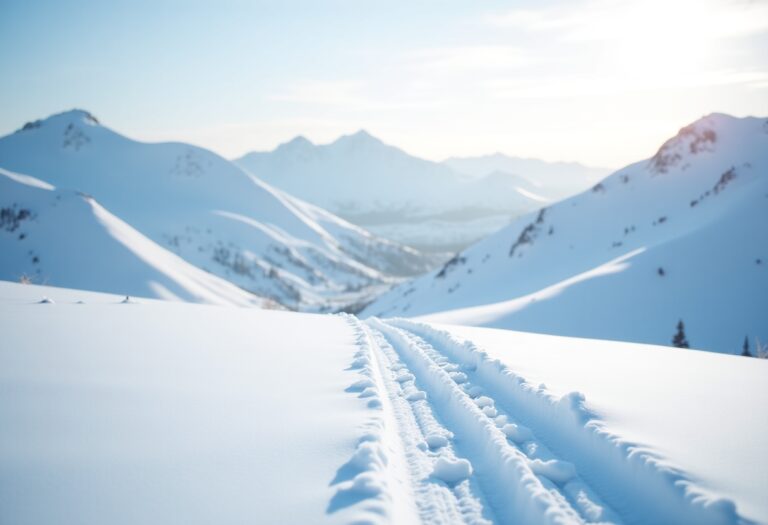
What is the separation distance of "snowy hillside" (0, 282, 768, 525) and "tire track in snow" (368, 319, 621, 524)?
0.08ft

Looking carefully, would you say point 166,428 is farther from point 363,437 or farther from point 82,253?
point 82,253

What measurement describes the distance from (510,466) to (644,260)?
149ft

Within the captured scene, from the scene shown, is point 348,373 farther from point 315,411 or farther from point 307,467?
point 307,467

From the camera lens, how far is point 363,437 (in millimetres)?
5668

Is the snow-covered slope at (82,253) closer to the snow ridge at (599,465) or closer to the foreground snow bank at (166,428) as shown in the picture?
the foreground snow bank at (166,428)

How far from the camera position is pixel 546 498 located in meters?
4.43

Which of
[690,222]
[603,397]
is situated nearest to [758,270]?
[690,222]

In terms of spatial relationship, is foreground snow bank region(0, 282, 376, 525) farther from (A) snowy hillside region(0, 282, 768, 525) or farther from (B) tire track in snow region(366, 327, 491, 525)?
(B) tire track in snow region(366, 327, 491, 525)

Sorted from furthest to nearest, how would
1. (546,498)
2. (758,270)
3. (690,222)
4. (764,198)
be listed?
(690,222), (764,198), (758,270), (546,498)

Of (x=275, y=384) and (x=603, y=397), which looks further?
(x=275, y=384)

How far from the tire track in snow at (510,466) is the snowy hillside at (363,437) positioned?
0.02 meters

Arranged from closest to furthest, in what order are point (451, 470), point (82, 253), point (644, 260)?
point (451, 470), point (644, 260), point (82, 253)

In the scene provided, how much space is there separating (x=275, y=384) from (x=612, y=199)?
Result: 274 feet

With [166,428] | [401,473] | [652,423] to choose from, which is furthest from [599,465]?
[166,428]
